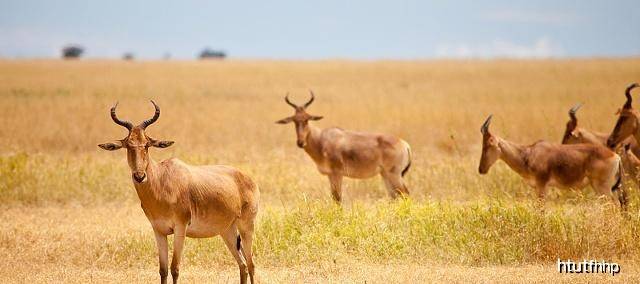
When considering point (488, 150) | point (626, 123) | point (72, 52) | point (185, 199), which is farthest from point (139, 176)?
point (72, 52)

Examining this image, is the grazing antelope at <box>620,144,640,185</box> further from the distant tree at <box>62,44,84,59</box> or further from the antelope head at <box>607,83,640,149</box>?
the distant tree at <box>62,44,84,59</box>

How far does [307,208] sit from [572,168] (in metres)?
4.14

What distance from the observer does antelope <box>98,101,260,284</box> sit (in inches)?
337

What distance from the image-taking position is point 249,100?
3678cm

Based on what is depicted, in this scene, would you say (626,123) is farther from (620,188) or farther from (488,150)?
(488,150)

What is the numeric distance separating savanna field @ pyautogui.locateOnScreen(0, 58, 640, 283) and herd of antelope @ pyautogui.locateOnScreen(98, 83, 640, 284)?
1.51 ft

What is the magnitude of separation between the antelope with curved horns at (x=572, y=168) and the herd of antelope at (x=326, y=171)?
1 centimetres

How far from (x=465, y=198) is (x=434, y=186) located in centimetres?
98

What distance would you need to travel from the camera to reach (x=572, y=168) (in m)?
13.4

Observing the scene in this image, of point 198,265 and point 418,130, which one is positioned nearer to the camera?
point 198,265

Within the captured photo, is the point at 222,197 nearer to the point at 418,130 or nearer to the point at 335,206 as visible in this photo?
the point at 335,206

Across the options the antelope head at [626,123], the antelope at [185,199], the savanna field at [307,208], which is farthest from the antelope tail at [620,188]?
the antelope at [185,199]

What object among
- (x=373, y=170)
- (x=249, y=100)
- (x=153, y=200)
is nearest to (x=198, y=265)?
(x=153, y=200)

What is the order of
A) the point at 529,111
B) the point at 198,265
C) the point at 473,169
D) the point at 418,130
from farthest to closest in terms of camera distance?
the point at 529,111 → the point at 418,130 → the point at 473,169 → the point at 198,265
